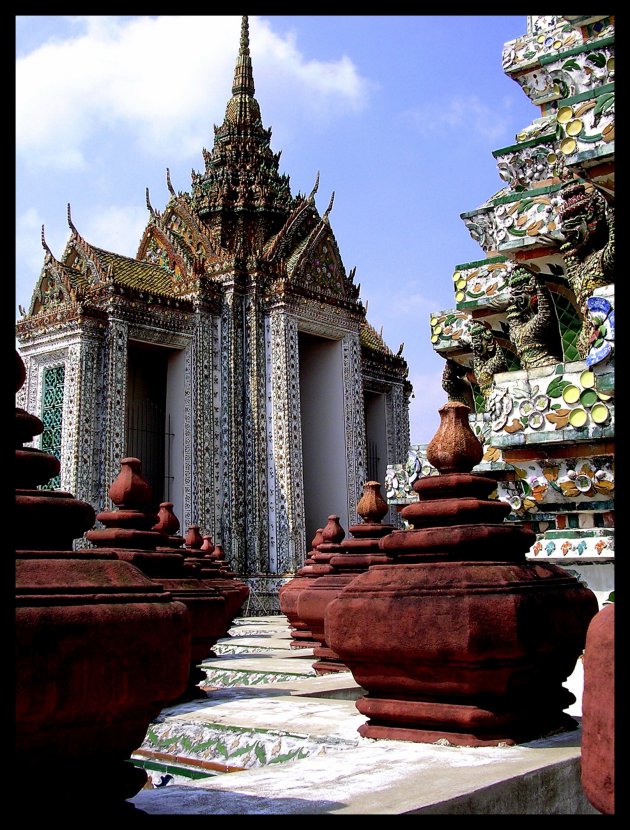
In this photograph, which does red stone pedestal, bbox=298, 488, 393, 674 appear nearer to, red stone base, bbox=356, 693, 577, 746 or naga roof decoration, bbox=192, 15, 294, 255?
red stone base, bbox=356, 693, 577, 746

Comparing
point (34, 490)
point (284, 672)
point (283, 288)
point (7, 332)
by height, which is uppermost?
point (283, 288)

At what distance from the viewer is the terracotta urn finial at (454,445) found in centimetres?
457

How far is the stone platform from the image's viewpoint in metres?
2.88

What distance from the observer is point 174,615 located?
2725 mm

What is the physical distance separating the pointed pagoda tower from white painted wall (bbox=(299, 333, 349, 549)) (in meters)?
0.04

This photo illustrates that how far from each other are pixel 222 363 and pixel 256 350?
735mm

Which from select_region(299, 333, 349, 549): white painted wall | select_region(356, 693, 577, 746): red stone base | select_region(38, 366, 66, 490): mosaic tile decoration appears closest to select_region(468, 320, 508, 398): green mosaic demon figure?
select_region(356, 693, 577, 746): red stone base

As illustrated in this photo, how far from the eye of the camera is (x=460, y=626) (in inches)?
152

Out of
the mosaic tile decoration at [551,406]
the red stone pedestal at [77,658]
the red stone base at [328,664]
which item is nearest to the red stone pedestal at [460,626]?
the red stone pedestal at [77,658]

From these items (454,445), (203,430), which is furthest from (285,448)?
(454,445)

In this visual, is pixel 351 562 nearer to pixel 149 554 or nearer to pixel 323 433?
pixel 149 554

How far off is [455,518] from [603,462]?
116 inches
